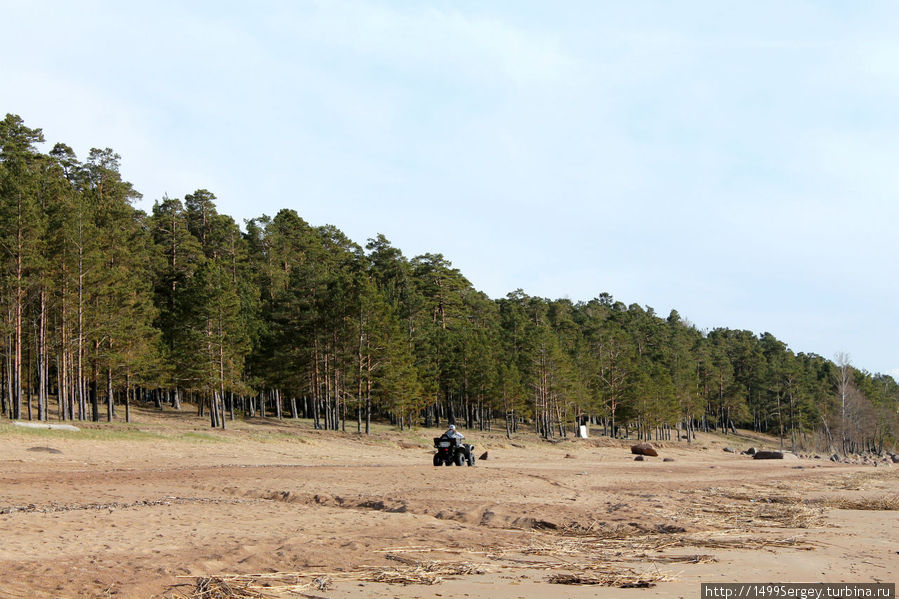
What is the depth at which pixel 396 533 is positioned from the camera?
11.7 metres

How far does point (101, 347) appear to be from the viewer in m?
49.2

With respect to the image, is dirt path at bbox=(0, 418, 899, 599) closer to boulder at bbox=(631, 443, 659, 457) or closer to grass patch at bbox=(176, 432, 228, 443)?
grass patch at bbox=(176, 432, 228, 443)

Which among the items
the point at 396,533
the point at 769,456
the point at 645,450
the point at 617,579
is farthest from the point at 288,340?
the point at 617,579

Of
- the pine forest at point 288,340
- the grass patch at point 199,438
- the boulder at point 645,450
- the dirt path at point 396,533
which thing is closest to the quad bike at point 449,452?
the dirt path at point 396,533

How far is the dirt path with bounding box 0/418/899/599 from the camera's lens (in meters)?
8.00

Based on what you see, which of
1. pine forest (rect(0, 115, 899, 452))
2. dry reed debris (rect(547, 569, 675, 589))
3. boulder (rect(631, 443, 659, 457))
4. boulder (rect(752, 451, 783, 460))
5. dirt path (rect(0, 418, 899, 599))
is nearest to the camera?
dry reed debris (rect(547, 569, 675, 589))

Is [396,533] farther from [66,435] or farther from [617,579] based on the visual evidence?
[66,435]

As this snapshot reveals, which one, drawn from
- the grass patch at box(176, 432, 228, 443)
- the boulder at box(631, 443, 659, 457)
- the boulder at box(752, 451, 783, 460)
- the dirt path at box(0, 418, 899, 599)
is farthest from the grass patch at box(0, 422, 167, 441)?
the boulder at box(752, 451, 783, 460)

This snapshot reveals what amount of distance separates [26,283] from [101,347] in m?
A: 9.89

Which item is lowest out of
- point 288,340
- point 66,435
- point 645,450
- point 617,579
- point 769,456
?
point 769,456

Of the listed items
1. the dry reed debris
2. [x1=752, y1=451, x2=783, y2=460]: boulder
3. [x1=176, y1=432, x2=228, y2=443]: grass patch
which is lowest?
[x1=752, y1=451, x2=783, y2=460]: boulder

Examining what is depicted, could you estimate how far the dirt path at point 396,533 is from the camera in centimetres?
800

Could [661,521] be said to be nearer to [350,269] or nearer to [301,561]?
[301,561]

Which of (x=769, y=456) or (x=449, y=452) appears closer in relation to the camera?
(x=449, y=452)
